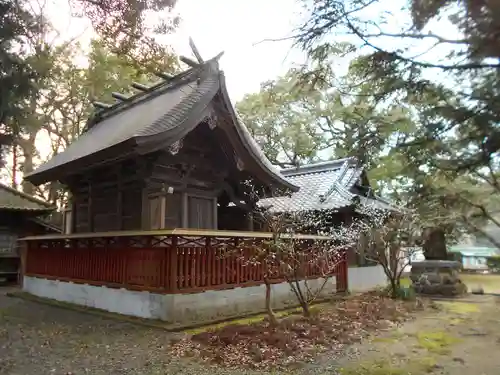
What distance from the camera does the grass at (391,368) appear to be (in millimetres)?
5414

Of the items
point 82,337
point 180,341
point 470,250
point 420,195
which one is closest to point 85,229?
point 82,337

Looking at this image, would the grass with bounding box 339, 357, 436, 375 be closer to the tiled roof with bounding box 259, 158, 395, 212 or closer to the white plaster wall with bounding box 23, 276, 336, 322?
the white plaster wall with bounding box 23, 276, 336, 322

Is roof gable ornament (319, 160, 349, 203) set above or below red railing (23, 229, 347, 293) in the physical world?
above

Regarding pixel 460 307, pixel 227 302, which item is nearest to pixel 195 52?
pixel 227 302

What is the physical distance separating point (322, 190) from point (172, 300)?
11.3 meters

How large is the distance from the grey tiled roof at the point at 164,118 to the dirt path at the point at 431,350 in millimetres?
5500

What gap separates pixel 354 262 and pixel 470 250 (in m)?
25.1

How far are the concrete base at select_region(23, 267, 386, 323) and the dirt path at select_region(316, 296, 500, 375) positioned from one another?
3104 millimetres

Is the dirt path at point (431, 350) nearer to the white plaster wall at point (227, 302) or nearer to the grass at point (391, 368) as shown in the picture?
the grass at point (391, 368)

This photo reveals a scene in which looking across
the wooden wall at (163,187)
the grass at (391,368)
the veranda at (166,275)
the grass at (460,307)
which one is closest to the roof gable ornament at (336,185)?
the veranda at (166,275)

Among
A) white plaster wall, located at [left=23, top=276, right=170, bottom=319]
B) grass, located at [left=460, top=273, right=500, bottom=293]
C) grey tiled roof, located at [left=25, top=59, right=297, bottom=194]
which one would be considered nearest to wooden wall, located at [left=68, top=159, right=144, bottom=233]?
grey tiled roof, located at [left=25, top=59, right=297, bottom=194]

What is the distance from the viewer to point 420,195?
18.7 ft

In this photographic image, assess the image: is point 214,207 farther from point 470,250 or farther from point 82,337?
point 470,250

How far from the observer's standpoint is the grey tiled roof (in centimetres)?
927
